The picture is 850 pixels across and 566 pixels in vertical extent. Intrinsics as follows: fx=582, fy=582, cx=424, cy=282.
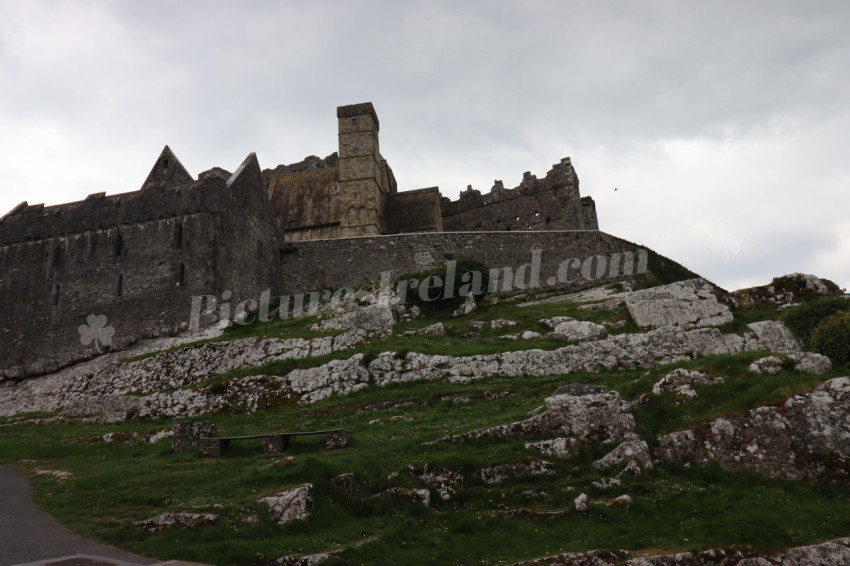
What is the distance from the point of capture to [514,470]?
15.8 m

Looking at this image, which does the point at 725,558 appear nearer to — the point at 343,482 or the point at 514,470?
the point at 514,470

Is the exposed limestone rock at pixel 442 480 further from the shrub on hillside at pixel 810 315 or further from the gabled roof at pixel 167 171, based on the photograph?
the gabled roof at pixel 167 171

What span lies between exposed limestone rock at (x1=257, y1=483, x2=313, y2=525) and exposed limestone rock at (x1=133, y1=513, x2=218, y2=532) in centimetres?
126

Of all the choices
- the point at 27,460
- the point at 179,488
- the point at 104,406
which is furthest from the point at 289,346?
the point at 179,488

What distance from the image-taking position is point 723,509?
13.5 m

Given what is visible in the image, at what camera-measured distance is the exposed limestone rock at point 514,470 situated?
1570 cm

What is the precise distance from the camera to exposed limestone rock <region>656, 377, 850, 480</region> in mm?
15062

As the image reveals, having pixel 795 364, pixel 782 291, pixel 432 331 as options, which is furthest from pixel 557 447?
pixel 782 291

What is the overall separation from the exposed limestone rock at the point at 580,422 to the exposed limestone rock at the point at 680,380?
1.96 metres

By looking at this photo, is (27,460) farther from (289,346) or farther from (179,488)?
(289,346)

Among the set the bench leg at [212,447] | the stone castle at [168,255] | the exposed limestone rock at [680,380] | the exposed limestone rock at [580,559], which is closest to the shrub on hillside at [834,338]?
the exposed limestone rock at [680,380]

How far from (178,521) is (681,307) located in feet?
81.4

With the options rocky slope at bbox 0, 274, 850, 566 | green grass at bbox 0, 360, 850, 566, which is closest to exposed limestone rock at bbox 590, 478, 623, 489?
rocky slope at bbox 0, 274, 850, 566

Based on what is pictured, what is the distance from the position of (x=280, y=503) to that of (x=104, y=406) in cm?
2038
